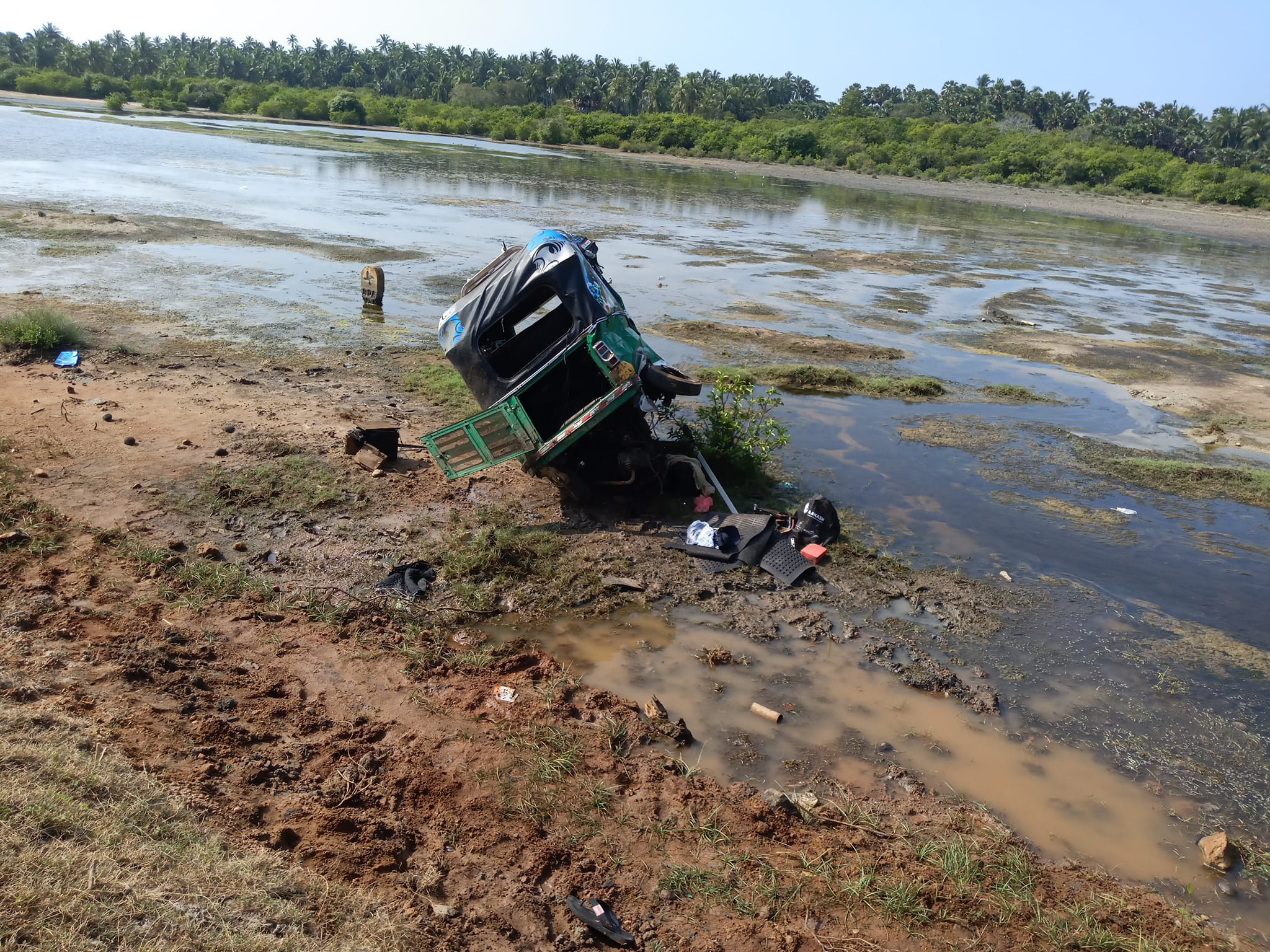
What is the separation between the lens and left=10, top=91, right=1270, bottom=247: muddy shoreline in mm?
47344

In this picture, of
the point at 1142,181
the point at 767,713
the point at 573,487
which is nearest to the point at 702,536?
the point at 573,487

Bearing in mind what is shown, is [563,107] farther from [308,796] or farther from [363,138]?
[308,796]

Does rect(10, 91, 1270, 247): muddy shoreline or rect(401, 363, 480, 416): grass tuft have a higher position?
rect(10, 91, 1270, 247): muddy shoreline

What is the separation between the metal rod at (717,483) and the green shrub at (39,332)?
27.2ft

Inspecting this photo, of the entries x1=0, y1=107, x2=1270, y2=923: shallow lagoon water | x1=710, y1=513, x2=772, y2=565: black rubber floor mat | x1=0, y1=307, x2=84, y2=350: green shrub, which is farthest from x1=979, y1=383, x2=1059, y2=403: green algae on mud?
x1=0, y1=307, x2=84, y2=350: green shrub

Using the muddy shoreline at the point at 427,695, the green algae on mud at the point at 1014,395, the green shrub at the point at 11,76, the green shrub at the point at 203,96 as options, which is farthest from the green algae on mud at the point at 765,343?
the green shrub at the point at 11,76

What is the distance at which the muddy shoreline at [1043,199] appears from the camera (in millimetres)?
47344

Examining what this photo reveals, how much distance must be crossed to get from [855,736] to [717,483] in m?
3.28

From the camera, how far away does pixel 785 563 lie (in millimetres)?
7695

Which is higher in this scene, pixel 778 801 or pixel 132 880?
pixel 132 880

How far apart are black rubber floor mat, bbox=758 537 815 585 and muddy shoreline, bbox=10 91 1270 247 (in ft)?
146

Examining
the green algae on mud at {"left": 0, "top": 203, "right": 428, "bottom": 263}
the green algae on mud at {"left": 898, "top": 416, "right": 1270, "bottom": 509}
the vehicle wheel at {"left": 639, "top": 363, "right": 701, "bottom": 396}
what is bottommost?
the green algae on mud at {"left": 898, "top": 416, "right": 1270, "bottom": 509}

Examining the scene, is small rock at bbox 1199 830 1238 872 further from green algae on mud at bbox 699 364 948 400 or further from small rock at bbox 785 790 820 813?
green algae on mud at bbox 699 364 948 400

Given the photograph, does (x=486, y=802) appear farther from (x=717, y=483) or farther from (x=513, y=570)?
(x=717, y=483)
